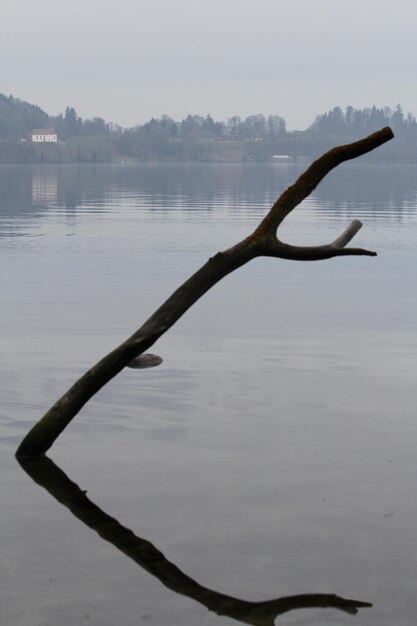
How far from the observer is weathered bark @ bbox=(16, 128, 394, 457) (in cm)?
1232

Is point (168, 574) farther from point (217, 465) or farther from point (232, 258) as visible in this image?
point (232, 258)

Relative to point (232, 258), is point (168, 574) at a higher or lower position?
lower

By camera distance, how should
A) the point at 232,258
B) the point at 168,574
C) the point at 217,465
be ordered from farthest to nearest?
the point at 217,465
the point at 232,258
the point at 168,574

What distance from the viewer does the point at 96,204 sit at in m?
80.5

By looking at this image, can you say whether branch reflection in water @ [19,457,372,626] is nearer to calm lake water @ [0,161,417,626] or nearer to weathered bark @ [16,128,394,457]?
calm lake water @ [0,161,417,626]

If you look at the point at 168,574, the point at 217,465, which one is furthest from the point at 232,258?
the point at 168,574

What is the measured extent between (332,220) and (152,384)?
44368 millimetres

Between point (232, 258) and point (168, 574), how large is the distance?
12.2ft

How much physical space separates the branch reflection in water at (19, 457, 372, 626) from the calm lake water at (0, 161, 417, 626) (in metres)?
0.02

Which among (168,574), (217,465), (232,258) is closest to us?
(168,574)

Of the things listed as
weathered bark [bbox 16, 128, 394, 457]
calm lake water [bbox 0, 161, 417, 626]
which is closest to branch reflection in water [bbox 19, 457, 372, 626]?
calm lake water [bbox 0, 161, 417, 626]

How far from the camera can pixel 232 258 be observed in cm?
1248

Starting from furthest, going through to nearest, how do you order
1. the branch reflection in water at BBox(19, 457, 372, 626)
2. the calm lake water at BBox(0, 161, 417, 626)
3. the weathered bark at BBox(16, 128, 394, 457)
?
1. the weathered bark at BBox(16, 128, 394, 457)
2. the calm lake water at BBox(0, 161, 417, 626)
3. the branch reflection in water at BBox(19, 457, 372, 626)

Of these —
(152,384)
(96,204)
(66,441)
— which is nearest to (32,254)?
(152,384)
